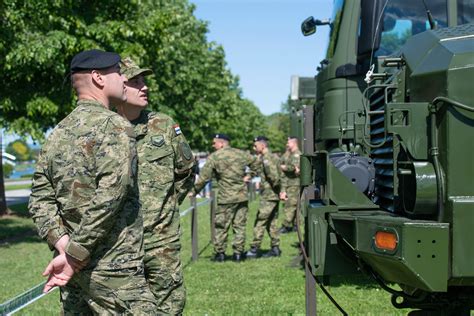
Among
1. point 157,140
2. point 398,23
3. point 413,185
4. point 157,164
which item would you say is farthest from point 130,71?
point 398,23

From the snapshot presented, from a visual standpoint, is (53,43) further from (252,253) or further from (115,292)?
(115,292)

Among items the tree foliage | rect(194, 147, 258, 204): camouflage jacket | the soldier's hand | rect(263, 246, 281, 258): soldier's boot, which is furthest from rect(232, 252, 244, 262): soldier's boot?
the soldier's hand

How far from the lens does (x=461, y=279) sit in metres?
3.72

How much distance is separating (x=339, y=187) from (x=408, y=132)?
31.4 inches

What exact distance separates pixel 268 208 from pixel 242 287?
12.0 feet

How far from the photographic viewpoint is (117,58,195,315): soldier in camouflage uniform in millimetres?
5375

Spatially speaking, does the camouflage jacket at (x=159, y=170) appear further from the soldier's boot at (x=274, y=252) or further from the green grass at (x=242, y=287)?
the soldier's boot at (x=274, y=252)

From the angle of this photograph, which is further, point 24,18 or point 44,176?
point 24,18

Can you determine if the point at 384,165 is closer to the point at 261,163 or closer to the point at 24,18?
the point at 261,163

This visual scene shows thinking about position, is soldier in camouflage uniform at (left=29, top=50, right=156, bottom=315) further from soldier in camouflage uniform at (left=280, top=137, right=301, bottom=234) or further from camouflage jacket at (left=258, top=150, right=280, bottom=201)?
soldier in camouflage uniform at (left=280, top=137, right=301, bottom=234)

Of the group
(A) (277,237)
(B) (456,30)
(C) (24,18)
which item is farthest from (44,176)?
(C) (24,18)

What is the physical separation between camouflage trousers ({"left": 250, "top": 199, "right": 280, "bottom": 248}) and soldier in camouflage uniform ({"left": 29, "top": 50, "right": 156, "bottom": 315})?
8451mm

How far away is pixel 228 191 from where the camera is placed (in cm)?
1174

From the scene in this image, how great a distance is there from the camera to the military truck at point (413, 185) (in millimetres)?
3727
